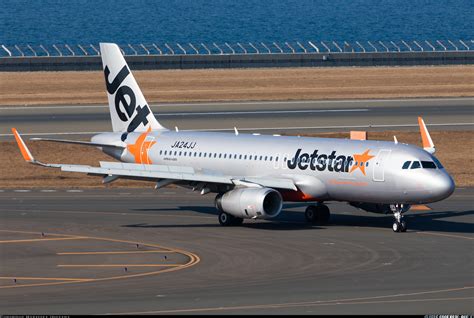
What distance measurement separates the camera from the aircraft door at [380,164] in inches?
2078

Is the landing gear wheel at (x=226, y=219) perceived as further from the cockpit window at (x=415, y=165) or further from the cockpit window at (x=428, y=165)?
the cockpit window at (x=428, y=165)

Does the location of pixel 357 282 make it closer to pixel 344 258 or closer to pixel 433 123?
pixel 344 258

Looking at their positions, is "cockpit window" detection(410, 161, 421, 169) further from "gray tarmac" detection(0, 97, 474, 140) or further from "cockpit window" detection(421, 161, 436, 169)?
"gray tarmac" detection(0, 97, 474, 140)

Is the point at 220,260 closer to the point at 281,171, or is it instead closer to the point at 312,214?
the point at 281,171

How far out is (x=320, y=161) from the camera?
55.1 m

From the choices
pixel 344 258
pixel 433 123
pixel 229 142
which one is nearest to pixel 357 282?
A: pixel 344 258

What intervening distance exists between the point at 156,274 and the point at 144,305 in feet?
22.1

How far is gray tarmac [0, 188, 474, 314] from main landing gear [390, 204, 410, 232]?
0.38 metres

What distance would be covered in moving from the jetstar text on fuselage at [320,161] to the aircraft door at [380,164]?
4.37 feet

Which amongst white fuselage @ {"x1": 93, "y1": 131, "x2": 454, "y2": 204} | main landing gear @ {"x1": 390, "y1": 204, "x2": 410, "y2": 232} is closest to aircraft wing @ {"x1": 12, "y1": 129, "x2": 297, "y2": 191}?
white fuselage @ {"x1": 93, "y1": 131, "x2": 454, "y2": 204}

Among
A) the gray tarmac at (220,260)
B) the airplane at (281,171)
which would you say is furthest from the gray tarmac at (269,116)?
the airplane at (281,171)

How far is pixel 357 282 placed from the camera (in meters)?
39.5

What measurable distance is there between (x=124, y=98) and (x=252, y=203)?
49.1ft

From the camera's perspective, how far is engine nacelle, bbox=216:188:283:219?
5306 centimetres
